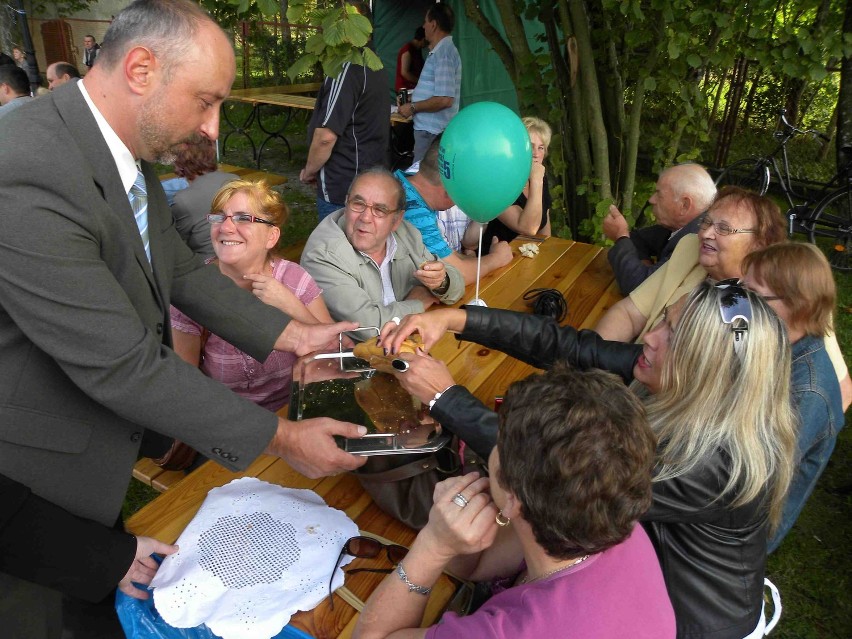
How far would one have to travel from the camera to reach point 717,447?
4.66ft

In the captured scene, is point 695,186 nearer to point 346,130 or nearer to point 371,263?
point 371,263

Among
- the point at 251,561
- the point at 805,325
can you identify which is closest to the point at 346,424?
the point at 251,561

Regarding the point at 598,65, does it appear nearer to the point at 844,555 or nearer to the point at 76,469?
the point at 844,555

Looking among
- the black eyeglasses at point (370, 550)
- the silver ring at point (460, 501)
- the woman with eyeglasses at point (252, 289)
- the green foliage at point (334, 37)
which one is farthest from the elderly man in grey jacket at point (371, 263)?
the silver ring at point (460, 501)

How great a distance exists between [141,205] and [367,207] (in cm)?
134

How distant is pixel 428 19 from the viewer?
593cm

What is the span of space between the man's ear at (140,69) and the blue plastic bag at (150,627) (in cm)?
119

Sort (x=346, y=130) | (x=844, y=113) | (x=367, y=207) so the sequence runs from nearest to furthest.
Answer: (x=367, y=207) → (x=346, y=130) → (x=844, y=113)

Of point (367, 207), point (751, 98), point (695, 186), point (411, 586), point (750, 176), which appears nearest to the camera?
point (411, 586)

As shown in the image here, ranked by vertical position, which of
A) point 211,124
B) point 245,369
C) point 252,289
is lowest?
point 245,369

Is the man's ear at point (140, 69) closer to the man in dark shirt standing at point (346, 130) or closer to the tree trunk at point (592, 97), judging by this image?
the man in dark shirt standing at point (346, 130)

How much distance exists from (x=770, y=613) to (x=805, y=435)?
1366 millimetres

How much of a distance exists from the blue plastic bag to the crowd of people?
35mm

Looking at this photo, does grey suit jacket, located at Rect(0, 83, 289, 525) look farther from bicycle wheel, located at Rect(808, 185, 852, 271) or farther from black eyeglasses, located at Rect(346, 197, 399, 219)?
bicycle wheel, located at Rect(808, 185, 852, 271)
